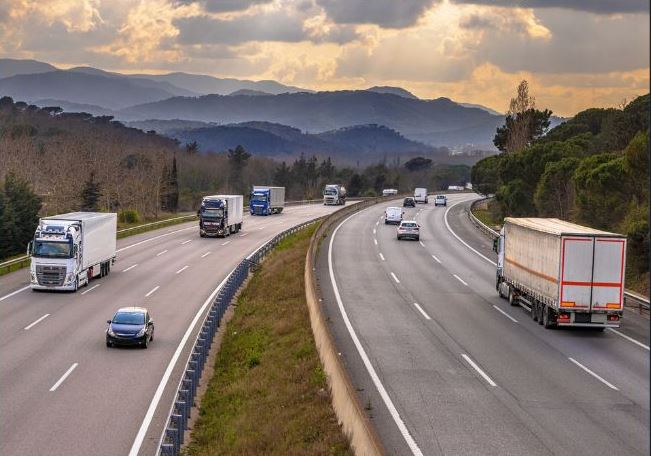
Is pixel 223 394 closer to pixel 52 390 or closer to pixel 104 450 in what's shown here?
pixel 52 390

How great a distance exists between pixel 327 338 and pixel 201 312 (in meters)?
14.1

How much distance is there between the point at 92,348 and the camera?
100 ft

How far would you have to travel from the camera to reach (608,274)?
29219 mm

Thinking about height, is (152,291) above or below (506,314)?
below

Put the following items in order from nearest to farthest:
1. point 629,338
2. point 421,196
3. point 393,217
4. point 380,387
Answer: point 380,387, point 629,338, point 393,217, point 421,196

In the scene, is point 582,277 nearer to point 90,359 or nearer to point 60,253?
point 90,359

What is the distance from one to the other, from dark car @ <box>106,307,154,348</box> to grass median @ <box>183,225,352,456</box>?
2714 mm

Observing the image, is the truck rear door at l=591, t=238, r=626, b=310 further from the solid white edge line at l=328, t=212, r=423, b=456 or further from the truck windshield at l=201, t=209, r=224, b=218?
the truck windshield at l=201, t=209, r=224, b=218

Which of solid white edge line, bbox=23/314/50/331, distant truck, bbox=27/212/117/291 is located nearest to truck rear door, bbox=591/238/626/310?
solid white edge line, bbox=23/314/50/331

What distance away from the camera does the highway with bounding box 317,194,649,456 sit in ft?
60.3

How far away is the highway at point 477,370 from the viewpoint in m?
18.4

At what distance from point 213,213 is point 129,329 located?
40841 mm

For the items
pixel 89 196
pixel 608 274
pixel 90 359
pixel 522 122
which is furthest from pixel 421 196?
pixel 90 359

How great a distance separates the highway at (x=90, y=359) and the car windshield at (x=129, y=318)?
942 mm
